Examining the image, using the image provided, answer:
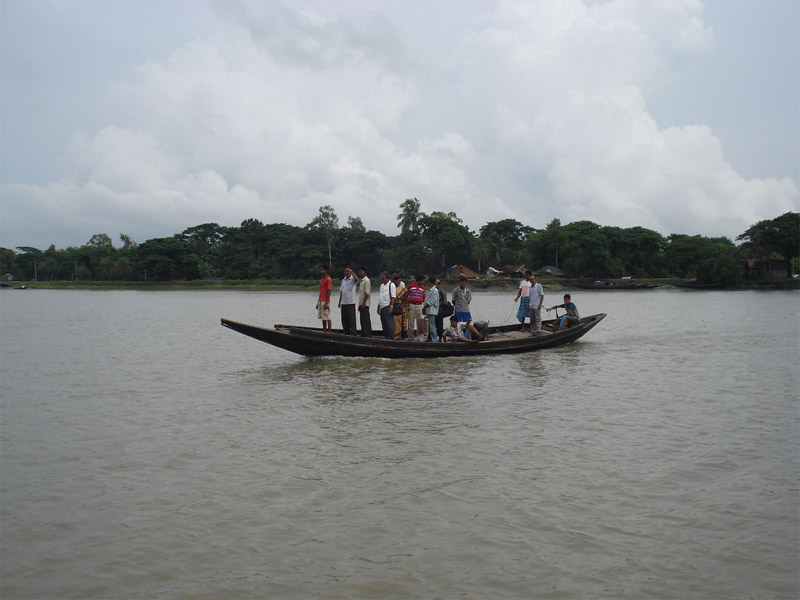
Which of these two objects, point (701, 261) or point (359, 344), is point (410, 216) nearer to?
point (701, 261)

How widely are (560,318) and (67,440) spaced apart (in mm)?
13195

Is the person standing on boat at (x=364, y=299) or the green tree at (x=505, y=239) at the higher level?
the green tree at (x=505, y=239)

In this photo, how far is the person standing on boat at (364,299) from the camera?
13.2m

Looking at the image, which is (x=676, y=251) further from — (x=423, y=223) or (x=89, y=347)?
(x=89, y=347)

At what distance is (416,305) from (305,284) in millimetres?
59382

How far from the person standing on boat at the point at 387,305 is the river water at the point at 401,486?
2.02 meters

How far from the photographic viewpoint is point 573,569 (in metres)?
4.11

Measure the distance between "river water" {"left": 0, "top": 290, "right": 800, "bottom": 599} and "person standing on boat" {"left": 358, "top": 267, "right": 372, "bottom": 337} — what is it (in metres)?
1.98

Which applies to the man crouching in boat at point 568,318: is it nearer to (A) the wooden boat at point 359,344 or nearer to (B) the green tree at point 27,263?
(A) the wooden boat at point 359,344

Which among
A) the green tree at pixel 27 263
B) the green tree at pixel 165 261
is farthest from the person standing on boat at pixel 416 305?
the green tree at pixel 27 263

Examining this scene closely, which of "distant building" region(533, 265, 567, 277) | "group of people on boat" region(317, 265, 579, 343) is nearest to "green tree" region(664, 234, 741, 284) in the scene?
"distant building" region(533, 265, 567, 277)

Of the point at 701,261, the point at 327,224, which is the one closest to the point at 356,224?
the point at 327,224

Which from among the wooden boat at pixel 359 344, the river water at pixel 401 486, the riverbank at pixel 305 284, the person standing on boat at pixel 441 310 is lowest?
the river water at pixel 401 486

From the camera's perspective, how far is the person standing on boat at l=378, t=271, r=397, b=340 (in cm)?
1353
